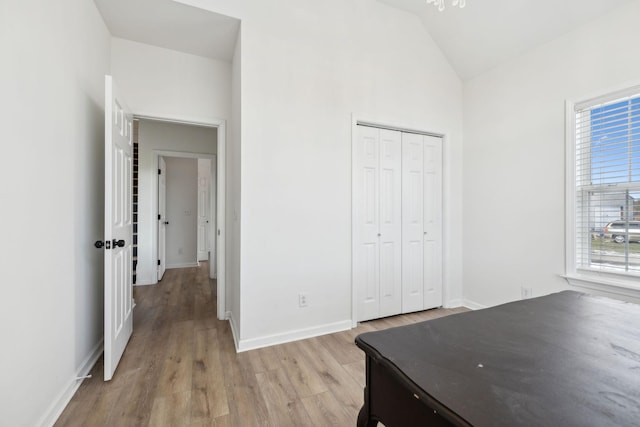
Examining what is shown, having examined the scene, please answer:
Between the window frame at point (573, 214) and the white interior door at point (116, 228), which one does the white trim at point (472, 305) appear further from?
the white interior door at point (116, 228)

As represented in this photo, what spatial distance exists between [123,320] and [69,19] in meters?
2.09

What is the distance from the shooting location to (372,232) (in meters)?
2.79

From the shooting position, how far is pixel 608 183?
7.13ft

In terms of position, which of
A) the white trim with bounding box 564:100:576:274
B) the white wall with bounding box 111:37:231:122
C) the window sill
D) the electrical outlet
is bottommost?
the electrical outlet

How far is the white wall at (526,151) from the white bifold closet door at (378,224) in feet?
3.09

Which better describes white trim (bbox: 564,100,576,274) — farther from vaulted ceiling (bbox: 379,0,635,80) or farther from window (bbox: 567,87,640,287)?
vaulted ceiling (bbox: 379,0,635,80)

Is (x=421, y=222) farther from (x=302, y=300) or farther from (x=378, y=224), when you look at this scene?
(x=302, y=300)

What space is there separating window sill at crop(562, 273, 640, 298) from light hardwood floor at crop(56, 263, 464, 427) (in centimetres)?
166

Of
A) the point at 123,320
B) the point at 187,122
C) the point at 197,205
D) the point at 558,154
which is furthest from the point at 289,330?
the point at 197,205

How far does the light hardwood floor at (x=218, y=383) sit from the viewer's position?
1511 mm

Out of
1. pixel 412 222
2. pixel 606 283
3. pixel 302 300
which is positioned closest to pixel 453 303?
pixel 412 222

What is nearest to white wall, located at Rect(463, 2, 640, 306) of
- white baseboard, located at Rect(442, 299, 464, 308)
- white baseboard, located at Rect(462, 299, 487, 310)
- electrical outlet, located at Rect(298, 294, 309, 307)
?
white baseboard, located at Rect(462, 299, 487, 310)

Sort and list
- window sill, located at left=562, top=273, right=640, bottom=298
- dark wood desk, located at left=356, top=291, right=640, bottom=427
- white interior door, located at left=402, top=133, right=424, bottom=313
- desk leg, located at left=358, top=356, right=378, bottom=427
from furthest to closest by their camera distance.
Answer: white interior door, located at left=402, top=133, right=424, bottom=313
window sill, located at left=562, top=273, right=640, bottom=298
desk leg, located at left=358, top=356, right=378, bottom=427
dark wood desk, located at left=356, top=291, right=640, bottom=427

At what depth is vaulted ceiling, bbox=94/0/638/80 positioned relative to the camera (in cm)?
220
